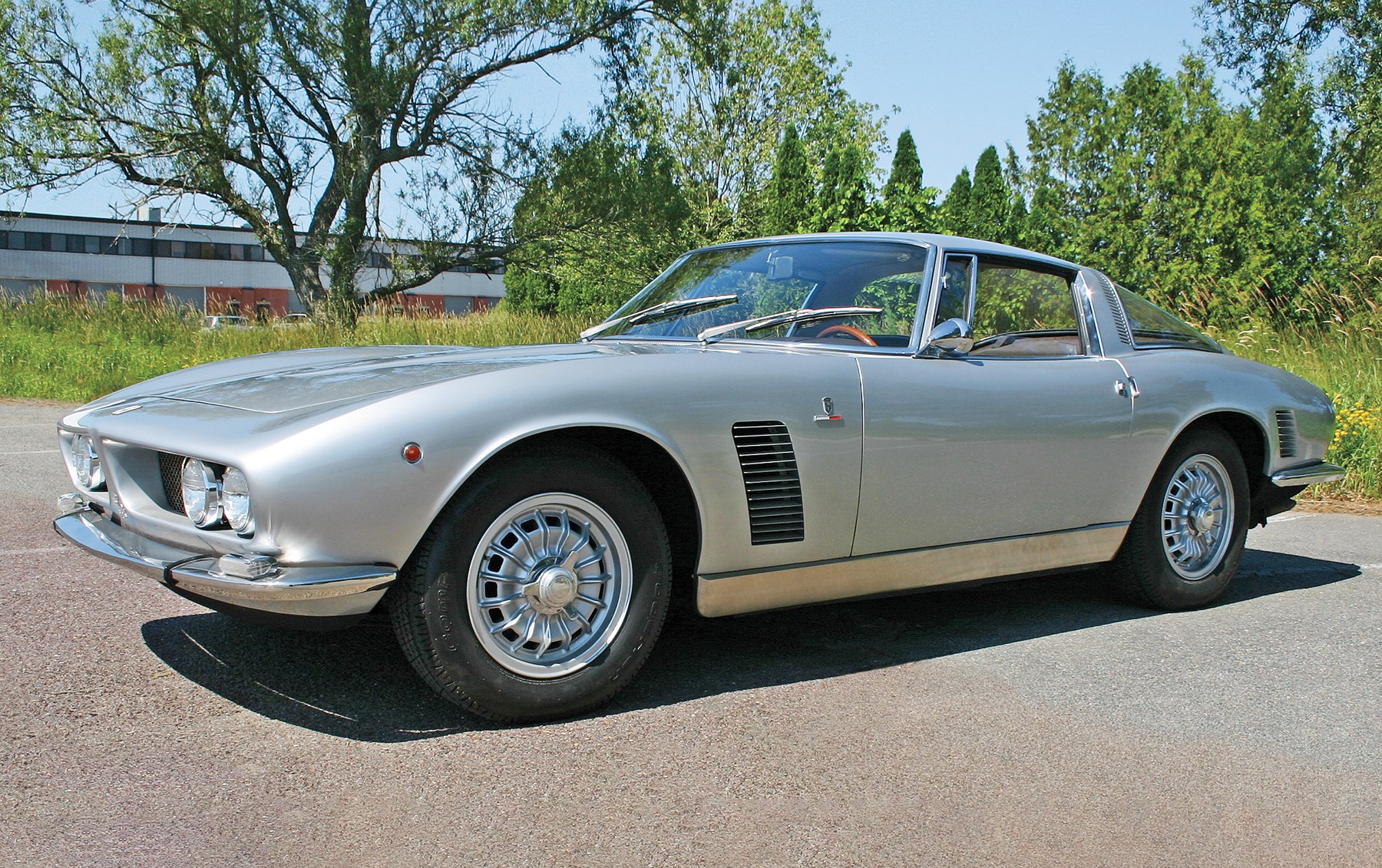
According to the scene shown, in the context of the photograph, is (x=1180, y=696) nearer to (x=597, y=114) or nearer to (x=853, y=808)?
(x=853, y=808)

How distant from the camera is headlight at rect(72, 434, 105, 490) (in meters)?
3.36

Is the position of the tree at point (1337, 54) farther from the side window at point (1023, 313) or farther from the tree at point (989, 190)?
the side window at point (1023, 313)

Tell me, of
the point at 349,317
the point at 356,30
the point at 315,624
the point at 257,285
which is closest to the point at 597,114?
the point at 356,30

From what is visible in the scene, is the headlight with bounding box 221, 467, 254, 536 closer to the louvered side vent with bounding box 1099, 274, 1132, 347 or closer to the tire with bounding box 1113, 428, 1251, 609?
the tire with bounding box 1113, 428, 1251, 609

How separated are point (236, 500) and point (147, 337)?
50.3 feet

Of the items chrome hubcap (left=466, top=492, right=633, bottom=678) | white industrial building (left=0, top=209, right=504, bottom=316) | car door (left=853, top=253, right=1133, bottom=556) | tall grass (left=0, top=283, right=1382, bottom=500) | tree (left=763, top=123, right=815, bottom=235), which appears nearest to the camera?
chrome hubcap (left=466, top=492, right=633, bottom=678)

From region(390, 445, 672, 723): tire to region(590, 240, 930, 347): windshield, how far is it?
40.7 inches

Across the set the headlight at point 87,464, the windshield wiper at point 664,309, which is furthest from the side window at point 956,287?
the headlight at point 87,464

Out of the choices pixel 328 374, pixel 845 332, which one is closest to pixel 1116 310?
pixel 845 332

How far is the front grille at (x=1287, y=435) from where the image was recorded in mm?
4871

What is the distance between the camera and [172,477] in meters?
3.10

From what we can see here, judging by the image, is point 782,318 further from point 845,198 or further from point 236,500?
point 845,198

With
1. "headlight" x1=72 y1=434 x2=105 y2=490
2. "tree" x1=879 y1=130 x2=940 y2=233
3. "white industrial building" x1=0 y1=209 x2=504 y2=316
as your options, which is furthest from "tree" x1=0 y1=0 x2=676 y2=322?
"white industrial building" x1=0 y1=209 x2=504 y2=316

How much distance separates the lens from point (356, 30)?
21.1 m
